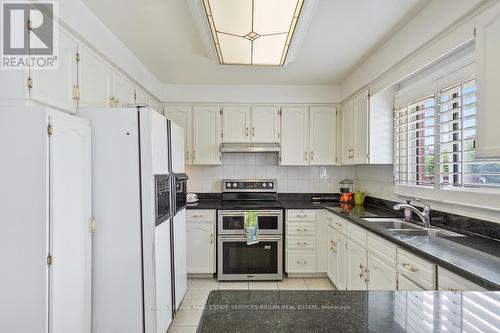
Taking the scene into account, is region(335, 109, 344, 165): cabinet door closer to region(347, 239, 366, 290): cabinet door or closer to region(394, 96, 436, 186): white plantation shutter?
region(394, 96, 436, 186): white plantation shutter

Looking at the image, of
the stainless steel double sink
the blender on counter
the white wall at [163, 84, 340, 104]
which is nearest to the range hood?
the white wall at [163, 84, 340, 104]

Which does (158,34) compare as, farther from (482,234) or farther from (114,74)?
(482,234)

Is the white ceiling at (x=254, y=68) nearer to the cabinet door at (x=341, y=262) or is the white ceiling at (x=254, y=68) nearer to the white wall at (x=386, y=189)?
the white wall at (x=386, y=189)

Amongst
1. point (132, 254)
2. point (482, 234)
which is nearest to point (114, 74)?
point (132, 254)

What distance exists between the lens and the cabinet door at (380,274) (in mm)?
1788

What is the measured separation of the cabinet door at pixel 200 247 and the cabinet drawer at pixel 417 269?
2.11 meters

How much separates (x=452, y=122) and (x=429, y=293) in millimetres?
1641

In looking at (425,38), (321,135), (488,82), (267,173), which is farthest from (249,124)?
(488,82)

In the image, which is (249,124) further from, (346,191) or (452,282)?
(452,282)

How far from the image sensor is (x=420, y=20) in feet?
6.20

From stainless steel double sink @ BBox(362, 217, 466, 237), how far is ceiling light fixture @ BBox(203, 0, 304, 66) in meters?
1.73

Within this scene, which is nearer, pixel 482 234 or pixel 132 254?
pixel 482 234

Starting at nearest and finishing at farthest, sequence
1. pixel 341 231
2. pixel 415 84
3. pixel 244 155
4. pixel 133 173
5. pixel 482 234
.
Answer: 1. pixel 482 234
2. pixel 133 173
3. pixel 415 84
4. pixel 341 231
5. pixel 244 155

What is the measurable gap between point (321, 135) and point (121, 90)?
2.51 meters
